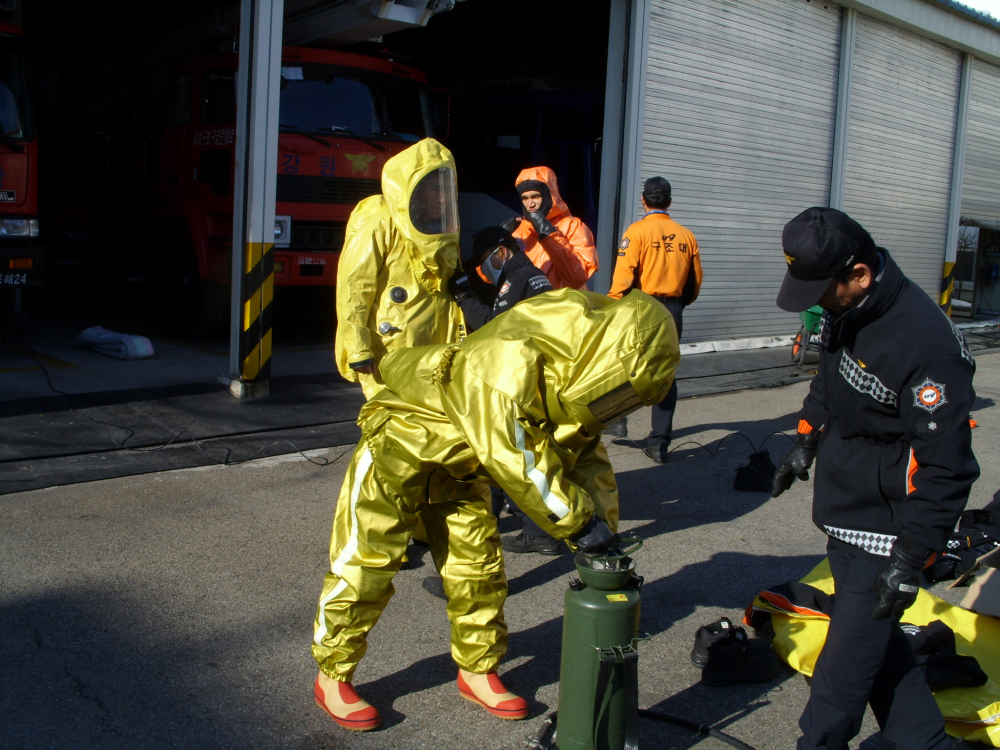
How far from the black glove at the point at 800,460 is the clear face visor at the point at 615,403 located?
32.7 inches

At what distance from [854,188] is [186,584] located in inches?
510

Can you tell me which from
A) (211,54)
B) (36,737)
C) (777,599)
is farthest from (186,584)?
(211,54)

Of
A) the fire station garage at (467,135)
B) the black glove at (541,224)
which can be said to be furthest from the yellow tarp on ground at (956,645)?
the fire station garage at (467,135)

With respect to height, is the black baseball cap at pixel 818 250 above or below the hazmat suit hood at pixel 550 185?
below

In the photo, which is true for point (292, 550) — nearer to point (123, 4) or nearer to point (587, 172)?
point (587, 172)

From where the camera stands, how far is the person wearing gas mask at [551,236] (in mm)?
5523

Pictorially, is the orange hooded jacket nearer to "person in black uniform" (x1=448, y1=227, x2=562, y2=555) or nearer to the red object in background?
"person in black uniform" (x1=448, y1=227, x2=562, y2=555)

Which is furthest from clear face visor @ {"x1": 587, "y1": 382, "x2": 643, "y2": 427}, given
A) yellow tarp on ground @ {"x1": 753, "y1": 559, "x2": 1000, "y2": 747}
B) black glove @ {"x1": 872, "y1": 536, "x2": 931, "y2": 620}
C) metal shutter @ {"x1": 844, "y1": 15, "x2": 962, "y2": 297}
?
metal shutter @ {"x1": 844, "y1": 15, "x2": 962, "y2": 297}

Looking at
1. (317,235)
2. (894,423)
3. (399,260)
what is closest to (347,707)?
(894,423)

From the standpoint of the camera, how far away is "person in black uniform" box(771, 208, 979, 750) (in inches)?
90.4

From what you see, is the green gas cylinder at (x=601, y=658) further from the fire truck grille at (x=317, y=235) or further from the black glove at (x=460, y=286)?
the fire truck grille at (x=317, y=235)

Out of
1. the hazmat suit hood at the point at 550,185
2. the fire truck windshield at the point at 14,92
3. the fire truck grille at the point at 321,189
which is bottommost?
the hazmat suit hood at the point at 550,185

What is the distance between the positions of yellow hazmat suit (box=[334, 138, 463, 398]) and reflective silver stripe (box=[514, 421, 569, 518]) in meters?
1.65

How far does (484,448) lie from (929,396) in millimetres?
1197
